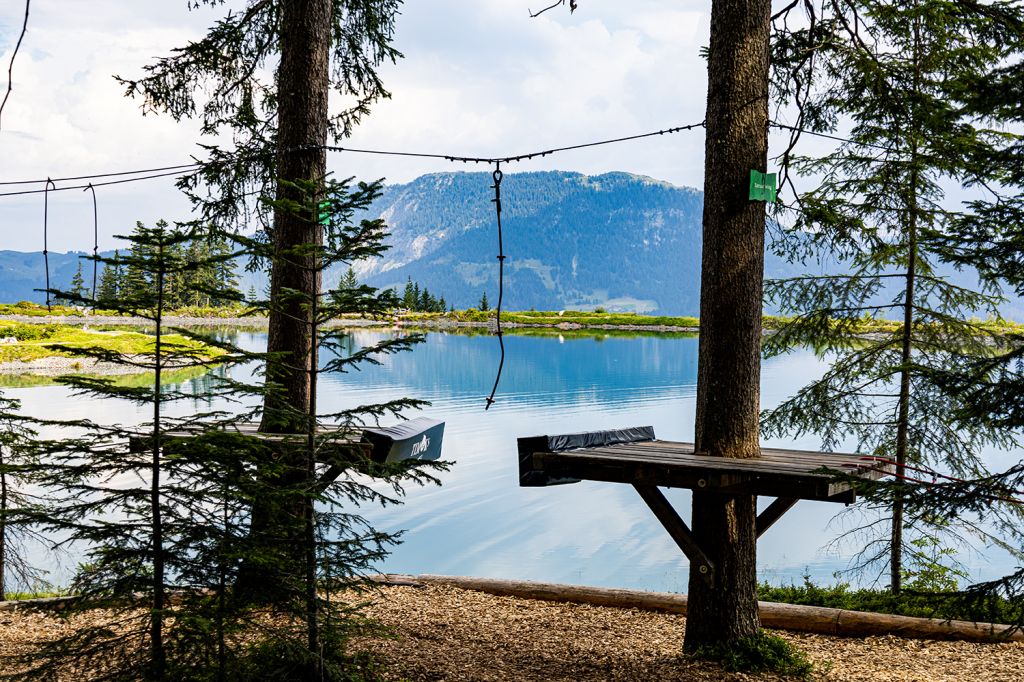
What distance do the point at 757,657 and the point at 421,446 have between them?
2.48m

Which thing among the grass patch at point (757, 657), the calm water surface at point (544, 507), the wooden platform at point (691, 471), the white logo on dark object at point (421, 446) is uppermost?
the white logo on dark object at point (421, 446)

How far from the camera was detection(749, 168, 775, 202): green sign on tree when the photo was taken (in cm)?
584

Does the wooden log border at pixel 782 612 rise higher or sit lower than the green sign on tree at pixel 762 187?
lower

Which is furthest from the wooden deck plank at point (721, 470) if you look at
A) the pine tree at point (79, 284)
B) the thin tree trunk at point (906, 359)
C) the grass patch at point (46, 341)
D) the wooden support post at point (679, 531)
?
the grass patch at point (46, 341)

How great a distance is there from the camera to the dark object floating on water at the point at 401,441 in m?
5.02

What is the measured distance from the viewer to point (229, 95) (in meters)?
8.66

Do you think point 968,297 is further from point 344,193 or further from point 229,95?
point 229,95

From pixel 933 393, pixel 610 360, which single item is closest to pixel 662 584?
pixel 933 393

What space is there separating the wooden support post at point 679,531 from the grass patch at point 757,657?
0.45m

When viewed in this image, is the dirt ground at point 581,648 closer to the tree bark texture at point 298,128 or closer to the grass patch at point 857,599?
the grass patch at point 857,599

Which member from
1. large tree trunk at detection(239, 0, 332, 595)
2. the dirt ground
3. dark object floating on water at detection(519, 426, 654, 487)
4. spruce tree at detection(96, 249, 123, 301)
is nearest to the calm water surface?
dark object floating on water at detection(519, 426, 654, 487)

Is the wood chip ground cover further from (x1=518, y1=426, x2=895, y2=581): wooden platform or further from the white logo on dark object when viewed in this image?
the white logo on dark object

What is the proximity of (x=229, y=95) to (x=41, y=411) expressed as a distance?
38.6ft

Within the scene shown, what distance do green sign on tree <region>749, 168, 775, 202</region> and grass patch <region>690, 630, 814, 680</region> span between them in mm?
2807
